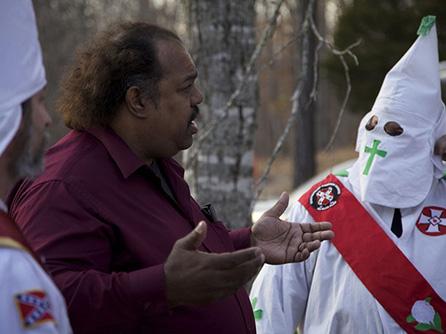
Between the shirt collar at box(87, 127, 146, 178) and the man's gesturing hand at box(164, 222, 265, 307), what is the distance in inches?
18.8

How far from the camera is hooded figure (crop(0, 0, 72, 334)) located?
180 centimetres

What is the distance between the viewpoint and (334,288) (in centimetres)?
342

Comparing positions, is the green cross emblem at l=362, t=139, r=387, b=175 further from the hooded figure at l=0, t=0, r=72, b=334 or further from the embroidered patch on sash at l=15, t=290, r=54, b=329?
the embroidered patch on sash at l=15, t=290, r=54, b=329

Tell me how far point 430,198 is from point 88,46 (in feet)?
5.28

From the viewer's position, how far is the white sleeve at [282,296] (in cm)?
344

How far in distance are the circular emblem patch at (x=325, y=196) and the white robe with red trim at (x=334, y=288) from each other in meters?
0.06

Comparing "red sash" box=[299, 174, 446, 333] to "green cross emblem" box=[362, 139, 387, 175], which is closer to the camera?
"red sash" box=[299, 174, 446, 333]

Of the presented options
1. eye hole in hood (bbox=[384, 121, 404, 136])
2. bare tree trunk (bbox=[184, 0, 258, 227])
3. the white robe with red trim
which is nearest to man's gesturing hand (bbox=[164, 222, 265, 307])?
the white robe with red trim

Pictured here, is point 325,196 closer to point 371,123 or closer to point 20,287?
point 371,123

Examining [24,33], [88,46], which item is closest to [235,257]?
[24,33]

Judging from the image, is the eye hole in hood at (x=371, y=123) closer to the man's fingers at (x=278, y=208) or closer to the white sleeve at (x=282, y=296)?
the white sleeve at (x=282, y=296)

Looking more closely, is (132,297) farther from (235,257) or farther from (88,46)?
(88,46)

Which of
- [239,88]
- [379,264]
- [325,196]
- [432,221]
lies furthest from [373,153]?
[239,88]

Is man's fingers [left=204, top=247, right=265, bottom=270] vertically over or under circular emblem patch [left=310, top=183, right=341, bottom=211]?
over
